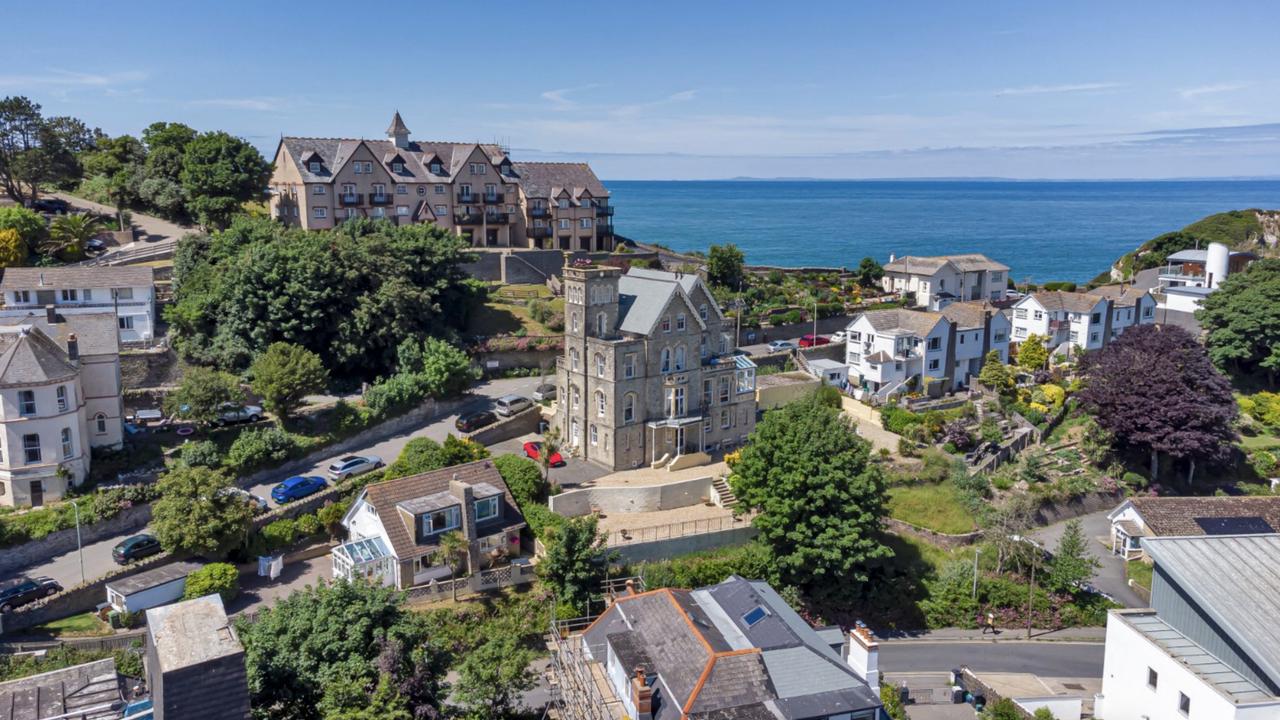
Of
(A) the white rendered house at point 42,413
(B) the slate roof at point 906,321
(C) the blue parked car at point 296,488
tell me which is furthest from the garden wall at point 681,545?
(B) the slate roof at point 906,321

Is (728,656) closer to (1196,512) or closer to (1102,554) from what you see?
(1102,554)

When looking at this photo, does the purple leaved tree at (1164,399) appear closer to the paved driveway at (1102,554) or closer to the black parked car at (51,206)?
the paved driveway at (1102,554)

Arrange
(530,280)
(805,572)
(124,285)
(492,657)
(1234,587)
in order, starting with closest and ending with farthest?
(492,657) → (1234,587) → (805,572) → (124,285) → (530,280)

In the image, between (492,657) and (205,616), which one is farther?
(492,657)

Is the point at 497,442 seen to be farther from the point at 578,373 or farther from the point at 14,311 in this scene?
the point at 14,311

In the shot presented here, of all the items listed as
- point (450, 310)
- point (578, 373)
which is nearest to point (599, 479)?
point (578, 373)

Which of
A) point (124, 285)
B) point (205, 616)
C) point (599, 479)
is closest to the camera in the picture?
point (205, 616)
